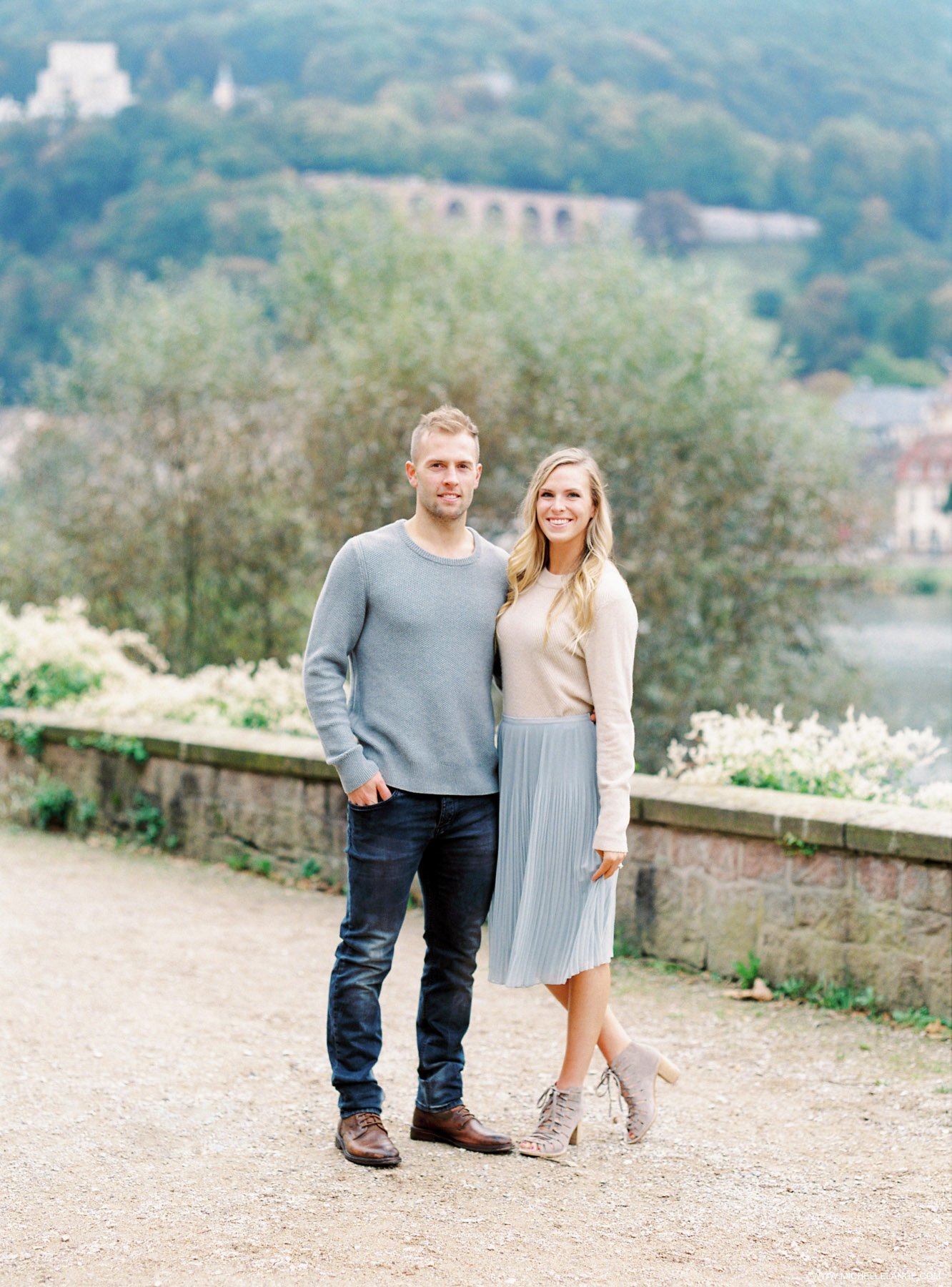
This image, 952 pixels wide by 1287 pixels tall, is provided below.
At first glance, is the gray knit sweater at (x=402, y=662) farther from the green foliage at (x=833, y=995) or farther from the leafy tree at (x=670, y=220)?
the leafy tree at (x=670, y=220)

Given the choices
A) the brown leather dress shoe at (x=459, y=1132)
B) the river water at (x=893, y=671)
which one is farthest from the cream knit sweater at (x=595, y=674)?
the river water at (x=893, y=671)

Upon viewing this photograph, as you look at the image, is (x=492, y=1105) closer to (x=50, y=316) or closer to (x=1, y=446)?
(x=1, y=446)

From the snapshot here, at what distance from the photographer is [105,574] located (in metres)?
13.0

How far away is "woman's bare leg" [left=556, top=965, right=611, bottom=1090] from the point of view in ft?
11.4

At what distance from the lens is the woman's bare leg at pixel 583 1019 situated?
137 inches

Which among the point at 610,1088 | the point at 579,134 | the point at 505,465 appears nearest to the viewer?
the point at 610,1088

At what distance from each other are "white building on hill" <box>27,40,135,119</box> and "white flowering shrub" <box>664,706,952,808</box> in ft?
140

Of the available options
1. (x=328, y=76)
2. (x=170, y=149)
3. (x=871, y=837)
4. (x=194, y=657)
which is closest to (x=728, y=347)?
(x=194, y=657)

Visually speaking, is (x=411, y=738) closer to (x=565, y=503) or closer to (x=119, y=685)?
(x=565, y=503)

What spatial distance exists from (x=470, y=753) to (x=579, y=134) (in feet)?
164

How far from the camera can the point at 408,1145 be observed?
11.5ft

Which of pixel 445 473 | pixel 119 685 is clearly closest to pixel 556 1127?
pixel 445 473

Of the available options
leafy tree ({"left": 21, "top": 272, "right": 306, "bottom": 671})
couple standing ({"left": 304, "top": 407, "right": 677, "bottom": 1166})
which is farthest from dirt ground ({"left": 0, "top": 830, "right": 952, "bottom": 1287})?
leafy tree ({"left": 21, "top": 272, "right": 306, "bottom": 671})

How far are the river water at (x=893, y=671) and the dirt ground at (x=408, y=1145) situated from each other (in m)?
5.94
